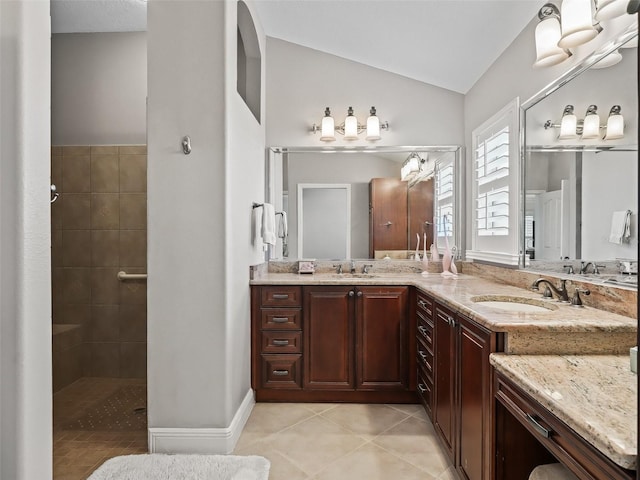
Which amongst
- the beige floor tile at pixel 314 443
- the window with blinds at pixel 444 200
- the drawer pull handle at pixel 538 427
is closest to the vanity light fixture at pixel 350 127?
the window with blinds at pixel 444 200

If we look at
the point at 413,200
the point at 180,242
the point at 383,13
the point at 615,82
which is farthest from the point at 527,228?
the point at 180,242

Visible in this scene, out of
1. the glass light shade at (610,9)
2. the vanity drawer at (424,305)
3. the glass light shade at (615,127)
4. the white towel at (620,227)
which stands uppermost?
the glass light shade at (610,9)

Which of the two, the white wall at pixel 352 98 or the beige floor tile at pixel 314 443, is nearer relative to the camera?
the beige floor tile at pixel 314 443

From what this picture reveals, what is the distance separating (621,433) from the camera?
0.85 m

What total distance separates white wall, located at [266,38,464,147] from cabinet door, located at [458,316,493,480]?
2.20 metres

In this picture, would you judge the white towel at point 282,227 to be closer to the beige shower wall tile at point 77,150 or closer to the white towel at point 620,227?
the beige shower wall tile at point 77,150

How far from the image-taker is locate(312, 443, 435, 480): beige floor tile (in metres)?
2.11

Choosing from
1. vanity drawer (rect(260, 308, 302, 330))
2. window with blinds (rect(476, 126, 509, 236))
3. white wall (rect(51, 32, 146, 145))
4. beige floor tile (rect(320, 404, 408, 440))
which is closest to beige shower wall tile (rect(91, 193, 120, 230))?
white wall (rect(51, 32, 146, 145))

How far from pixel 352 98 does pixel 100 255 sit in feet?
8.30

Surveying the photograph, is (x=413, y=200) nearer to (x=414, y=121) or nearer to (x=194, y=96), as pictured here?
(x=414, y=121)

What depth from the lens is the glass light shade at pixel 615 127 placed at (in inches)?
68.4

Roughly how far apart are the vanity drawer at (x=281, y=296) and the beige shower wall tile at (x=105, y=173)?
1.56 m

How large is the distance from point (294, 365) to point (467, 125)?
8.10 ft

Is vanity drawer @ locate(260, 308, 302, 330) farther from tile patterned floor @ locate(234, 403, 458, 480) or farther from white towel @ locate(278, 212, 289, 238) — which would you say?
white towel @ locate(278, 212, 289, 238)
